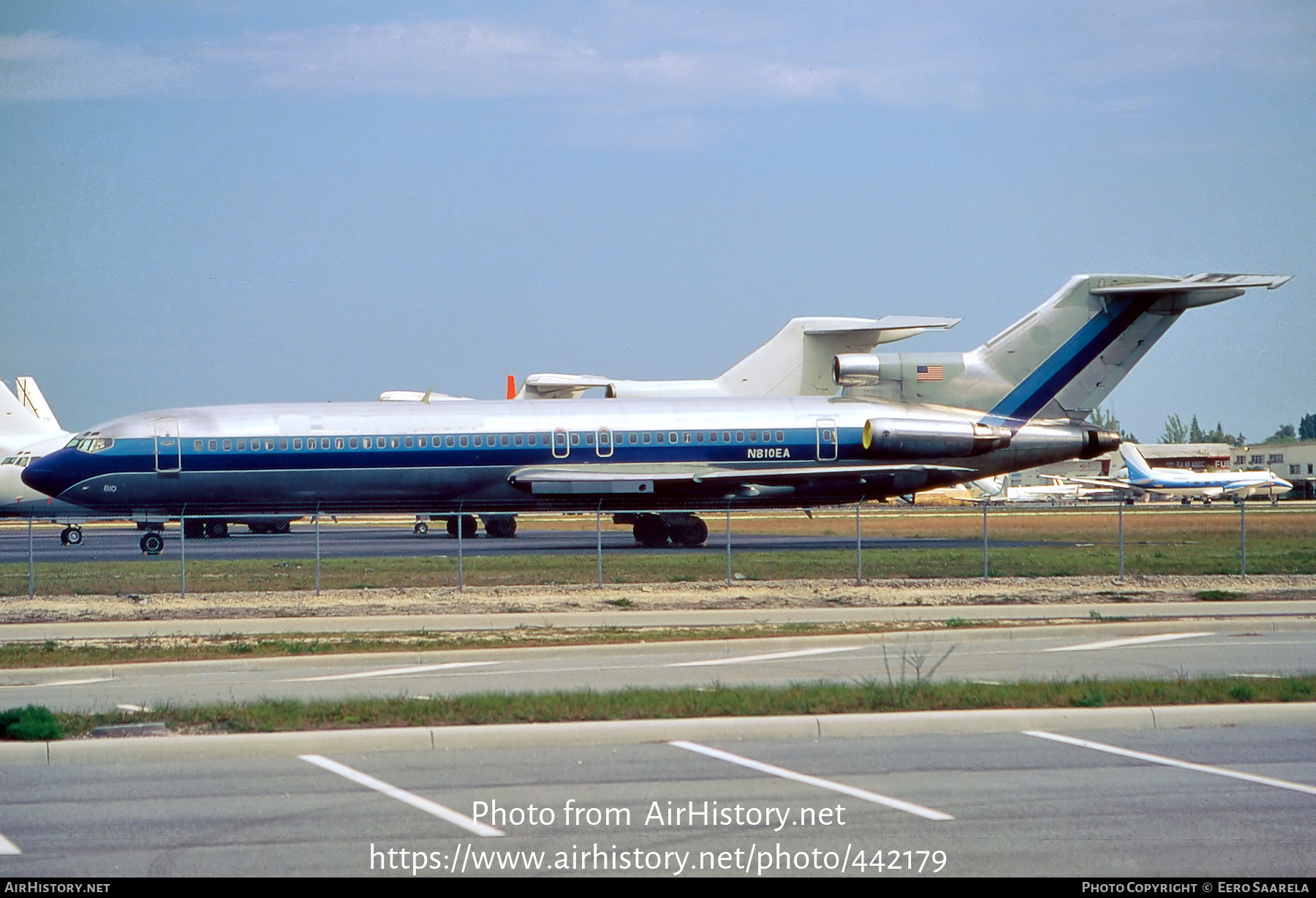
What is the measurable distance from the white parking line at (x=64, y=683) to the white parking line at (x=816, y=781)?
7164mm

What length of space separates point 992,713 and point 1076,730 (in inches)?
24.0

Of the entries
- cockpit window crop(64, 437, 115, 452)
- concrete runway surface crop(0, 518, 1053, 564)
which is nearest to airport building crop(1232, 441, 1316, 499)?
concrete runway surface crop(0, 518, 1053, 564)

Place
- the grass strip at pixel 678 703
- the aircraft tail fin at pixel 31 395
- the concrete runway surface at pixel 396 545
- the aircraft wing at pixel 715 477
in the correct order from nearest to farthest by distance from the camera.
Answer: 1. the grass strip at pixel 678 703
2. the concrete runway surface at pixel 396 545
3. the aircraft wing at pixel 715 477
4. the aircraft tail fin at pixel 31 395

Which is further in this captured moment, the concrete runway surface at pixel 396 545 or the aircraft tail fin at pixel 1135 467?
the aircraft tail fin at pixel 1135 467

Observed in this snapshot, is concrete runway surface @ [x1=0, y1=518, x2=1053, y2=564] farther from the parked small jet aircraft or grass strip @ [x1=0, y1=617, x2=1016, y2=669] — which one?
the parked small jet aircraft

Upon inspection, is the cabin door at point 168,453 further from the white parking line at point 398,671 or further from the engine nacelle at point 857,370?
the white parking line at point 398,671

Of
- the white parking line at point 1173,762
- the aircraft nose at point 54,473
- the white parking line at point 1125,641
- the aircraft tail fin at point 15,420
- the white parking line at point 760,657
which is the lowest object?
the white parking line at point 1125,641

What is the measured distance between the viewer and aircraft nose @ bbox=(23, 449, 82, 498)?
3166cm

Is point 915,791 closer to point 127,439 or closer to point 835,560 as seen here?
point 835,560

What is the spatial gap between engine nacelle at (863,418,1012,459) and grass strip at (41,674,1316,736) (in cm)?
2159

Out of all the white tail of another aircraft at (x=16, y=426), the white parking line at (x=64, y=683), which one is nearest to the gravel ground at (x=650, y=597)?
the white parking line at (x=64, y=683)

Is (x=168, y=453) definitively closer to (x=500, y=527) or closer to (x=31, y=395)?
(x=500, y=527)

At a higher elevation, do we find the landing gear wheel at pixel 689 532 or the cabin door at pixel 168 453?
the cabin door at pixel 168 453

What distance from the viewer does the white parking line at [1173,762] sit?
26.5ft
